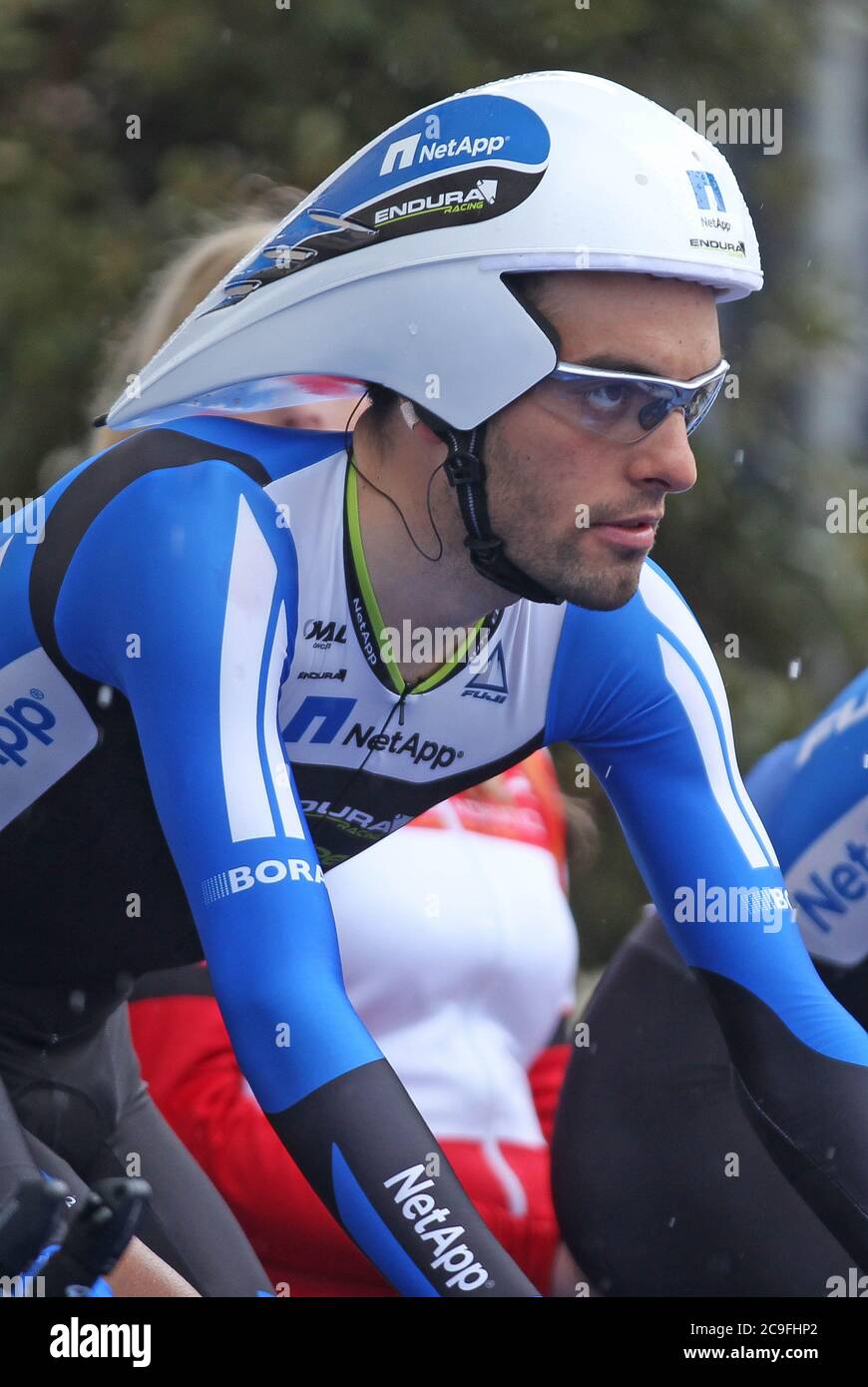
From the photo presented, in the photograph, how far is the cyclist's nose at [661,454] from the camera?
257 cm

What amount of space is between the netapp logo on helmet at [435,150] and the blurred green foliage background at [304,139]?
2647mm

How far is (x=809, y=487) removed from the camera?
571 cm

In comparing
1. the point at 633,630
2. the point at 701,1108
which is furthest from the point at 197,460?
the point at 701,1108

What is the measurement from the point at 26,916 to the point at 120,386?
6.01ft

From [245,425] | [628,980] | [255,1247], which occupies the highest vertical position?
[245,425]

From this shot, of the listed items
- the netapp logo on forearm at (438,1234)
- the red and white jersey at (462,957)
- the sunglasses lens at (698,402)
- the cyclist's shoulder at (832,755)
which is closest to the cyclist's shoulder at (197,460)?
the sunglasses lens at (698,402)

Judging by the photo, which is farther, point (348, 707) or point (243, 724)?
point (348, 707)

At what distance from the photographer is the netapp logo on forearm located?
2227 mm

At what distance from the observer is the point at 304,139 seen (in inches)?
212

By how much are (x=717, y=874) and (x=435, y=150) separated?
108 cm

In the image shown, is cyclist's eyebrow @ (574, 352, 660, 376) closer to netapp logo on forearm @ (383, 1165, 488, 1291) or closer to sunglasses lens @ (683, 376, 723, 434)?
sunglasses lens @ (683, 376, 723, 434)

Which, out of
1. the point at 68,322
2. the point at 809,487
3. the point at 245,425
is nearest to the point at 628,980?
the point at 245,425

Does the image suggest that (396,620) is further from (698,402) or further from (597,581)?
(698,402)
